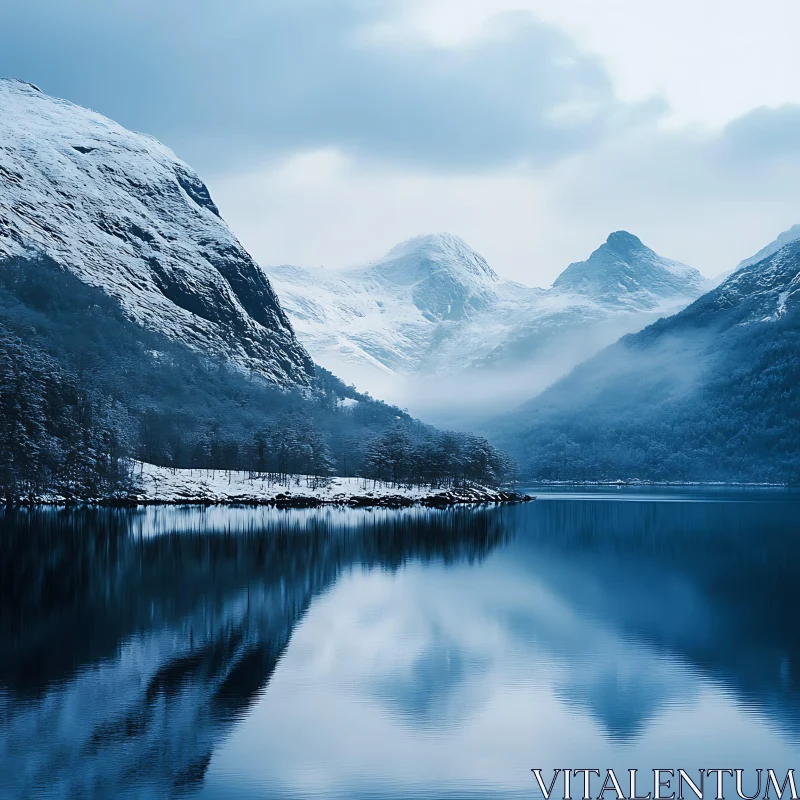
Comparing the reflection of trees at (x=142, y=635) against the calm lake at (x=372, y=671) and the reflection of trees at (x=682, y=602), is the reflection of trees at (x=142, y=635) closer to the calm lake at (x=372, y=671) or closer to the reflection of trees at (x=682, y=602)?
the calm lake at (x=372, y=671)

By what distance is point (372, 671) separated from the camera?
48.2 m

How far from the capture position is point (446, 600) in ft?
239

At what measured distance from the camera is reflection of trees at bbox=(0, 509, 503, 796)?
33.2 m

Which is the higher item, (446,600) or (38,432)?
(38,432)

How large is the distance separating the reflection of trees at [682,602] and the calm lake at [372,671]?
10.6 inches

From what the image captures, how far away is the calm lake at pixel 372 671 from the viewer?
1299 inches

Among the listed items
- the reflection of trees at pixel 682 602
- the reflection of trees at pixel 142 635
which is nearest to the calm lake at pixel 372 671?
the reflection of trees at pixel 142 635

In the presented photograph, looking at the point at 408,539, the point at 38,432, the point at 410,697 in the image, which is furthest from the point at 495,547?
the point at 38,432

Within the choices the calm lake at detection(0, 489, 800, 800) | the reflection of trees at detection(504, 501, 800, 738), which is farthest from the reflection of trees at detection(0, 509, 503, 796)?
the reflection of trees at detection(504, 501, 800, 738)

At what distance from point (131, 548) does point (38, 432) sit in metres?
103

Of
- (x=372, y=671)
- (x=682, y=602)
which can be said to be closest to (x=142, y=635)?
(x=372, y=671)

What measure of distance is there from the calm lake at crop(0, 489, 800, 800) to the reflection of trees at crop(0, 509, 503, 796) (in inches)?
6.7

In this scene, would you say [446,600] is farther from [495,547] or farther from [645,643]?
[495,547]

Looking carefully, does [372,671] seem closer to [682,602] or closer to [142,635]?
Answer: [142,635]
